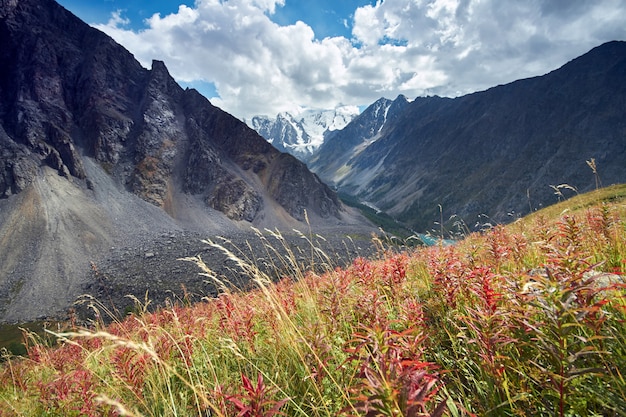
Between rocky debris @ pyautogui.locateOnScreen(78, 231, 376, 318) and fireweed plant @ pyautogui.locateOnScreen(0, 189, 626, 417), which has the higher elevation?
fireweed plant @ pyautogui.locateOnScreen(0, 189, 626, 417)

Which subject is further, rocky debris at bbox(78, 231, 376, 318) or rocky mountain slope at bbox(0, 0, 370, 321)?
rocky mountain slope at bbox(0, 0, 370, 321)

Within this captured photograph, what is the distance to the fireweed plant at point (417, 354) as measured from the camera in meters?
1.68

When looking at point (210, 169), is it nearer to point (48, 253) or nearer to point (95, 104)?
point (95, 104)

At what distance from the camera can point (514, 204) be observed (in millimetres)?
153500

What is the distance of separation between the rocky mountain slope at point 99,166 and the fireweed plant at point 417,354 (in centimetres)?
6430

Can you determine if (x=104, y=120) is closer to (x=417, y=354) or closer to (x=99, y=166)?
(x=99, y=166)

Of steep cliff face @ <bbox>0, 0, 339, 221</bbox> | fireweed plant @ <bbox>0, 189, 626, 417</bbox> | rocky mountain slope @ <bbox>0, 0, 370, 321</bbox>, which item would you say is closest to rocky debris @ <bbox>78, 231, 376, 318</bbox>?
rocky mountain slope @ <bbox>0, 0, 370, 321</bbox>

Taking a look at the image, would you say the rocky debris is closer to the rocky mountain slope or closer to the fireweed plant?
the rocky mountain slope

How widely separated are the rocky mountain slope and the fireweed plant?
211 ft

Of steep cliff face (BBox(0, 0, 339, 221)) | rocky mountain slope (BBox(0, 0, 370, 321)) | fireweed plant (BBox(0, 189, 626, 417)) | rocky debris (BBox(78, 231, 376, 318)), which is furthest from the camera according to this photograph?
steep cliff face (BBox(0, 0, 339, 221))

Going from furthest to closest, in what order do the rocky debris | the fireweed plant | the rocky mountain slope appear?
the rocky mountain slope, the rocky debris, the fireweed plant

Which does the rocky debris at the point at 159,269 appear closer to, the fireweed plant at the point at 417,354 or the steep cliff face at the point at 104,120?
the steep cliff face at the point at 104,120

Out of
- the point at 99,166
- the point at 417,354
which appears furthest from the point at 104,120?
the point at 417,354

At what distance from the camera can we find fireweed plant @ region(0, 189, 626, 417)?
1.68 meters
